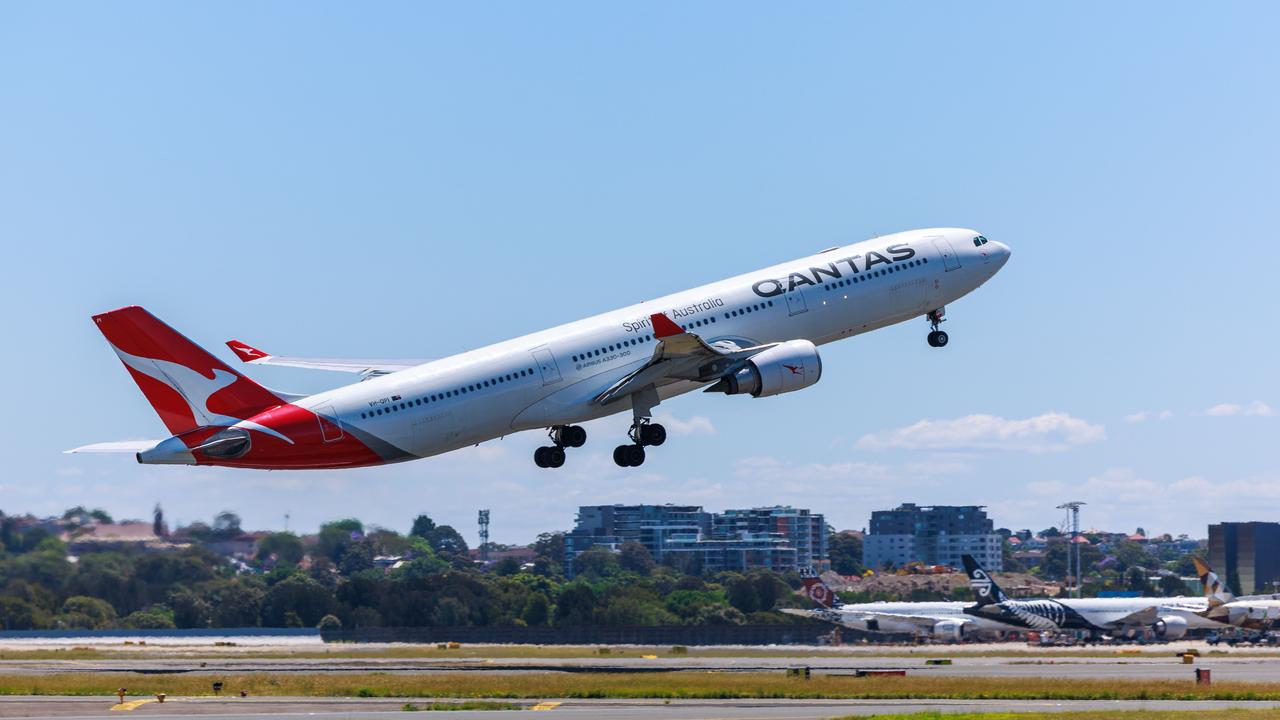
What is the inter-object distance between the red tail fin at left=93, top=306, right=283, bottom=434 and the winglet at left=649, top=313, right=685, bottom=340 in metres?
13.0

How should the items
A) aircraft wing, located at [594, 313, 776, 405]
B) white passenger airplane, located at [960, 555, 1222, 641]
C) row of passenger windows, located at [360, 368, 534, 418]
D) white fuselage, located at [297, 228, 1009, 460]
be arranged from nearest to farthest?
row of passenger windows, located at [360, 368, 534, 418], white fuselage, located at [297, 228, 1009, 460], aircraft wing, located at [594, 313, 776, 405], white passenger airplane, located at [960, 555, 1222, 641]

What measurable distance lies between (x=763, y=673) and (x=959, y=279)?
1758 centimetres

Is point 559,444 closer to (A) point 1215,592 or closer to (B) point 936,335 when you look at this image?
(B) point 936,335

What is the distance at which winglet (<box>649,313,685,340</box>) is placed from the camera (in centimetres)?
5534

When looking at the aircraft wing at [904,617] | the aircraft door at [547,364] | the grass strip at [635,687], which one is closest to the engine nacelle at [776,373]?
the aircraft door at [547,364]

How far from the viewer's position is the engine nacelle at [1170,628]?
98.5 metres

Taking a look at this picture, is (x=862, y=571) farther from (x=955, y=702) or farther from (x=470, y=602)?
(x=955, y=702)

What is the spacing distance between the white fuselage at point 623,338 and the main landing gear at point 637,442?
103 cm

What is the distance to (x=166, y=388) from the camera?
52.3 m

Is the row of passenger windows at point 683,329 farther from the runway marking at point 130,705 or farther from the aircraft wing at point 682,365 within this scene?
the runway marking at point 130,705

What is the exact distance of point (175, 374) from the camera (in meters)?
52.3

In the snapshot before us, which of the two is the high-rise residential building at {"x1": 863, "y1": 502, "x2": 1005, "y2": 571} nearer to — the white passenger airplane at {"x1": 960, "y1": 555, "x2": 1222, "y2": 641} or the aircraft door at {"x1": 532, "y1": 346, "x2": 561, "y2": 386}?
the white passenger airplane at {"x1": 960, "y1": 555, "x2": 1222, "y2": 641}

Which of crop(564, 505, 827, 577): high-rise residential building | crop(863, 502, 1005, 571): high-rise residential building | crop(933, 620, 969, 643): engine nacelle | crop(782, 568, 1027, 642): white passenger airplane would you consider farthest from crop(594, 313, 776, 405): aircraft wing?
crop(863, 502, 1005, 571): high-rise residential building

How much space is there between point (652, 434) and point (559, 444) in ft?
12.2
